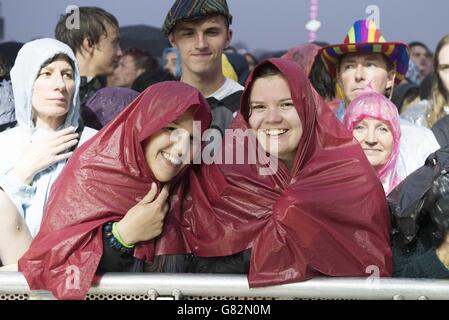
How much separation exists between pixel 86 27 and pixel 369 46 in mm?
1514

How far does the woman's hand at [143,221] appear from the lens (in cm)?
304

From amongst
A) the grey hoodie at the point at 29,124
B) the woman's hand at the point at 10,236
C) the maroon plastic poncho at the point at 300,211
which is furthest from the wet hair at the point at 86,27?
the maroon plastic poncho at the point at 300,211

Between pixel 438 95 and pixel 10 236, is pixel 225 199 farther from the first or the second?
pixel 438 95

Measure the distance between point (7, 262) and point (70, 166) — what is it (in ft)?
1.50

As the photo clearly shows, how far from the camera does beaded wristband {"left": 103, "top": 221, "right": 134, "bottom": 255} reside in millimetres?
3031

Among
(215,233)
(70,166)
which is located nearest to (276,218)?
(215,233)

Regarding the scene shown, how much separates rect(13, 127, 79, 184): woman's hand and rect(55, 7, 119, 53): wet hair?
3.51 feet

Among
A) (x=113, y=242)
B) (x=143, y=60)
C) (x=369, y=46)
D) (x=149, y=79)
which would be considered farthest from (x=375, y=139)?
(x=143, y=60)

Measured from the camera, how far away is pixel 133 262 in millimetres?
3070

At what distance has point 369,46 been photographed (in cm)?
447

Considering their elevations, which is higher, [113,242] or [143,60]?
[113,242]

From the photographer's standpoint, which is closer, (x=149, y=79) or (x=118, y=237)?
(x=118, y=237)

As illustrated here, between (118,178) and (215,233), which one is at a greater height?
(118,178)
